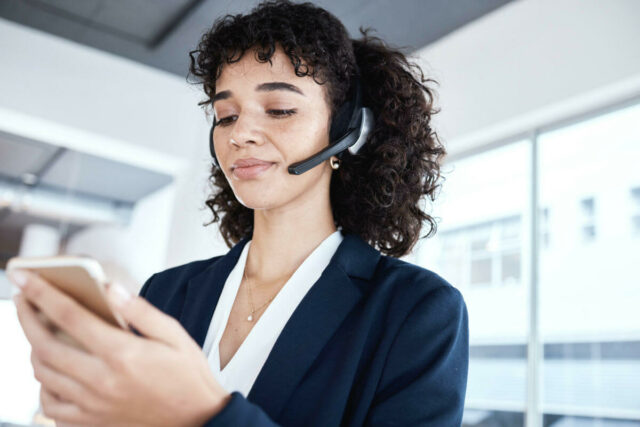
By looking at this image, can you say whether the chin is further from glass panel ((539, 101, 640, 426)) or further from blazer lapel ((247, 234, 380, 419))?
glass panel ((539, 101, 640, 426))

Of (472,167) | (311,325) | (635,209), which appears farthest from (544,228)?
(311,325)

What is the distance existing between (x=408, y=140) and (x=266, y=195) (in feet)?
1.28

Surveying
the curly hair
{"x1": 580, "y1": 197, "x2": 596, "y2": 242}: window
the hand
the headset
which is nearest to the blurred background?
{"x1": 580, "y1": 197, "x2": 596, "y2": 242}: window

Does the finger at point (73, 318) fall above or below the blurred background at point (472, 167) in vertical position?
below

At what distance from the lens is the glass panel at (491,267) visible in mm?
3459

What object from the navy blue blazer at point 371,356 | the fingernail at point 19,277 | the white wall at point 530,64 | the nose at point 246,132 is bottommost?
the fingernail at point 19,277

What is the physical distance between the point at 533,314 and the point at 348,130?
2.49m

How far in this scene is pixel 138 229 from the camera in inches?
192

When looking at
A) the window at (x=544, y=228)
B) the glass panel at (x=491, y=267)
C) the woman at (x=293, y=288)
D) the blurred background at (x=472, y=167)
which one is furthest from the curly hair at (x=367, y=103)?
the window at (x=544, y=228)

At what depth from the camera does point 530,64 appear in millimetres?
3369

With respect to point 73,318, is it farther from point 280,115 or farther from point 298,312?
point 280,115

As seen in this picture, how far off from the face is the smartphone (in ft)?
1.89

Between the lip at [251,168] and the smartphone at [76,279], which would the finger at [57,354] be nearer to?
the smartphone at [76,279]

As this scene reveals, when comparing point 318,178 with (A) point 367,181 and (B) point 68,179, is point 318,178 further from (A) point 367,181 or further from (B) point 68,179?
(B) point 68,179
